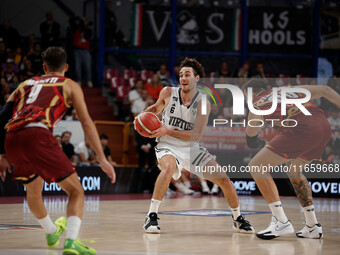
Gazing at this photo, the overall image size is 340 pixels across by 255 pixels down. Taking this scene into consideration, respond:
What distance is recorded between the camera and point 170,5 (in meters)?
21.3

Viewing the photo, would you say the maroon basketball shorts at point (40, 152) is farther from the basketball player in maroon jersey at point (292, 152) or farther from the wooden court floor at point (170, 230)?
the basketball player in maroon jersey at point (292, 152)

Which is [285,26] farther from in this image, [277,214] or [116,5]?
[277,214]

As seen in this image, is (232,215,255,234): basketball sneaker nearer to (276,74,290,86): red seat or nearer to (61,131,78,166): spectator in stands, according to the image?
(61,131,78,166): spectator in stands

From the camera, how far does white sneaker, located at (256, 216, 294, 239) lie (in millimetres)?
7535

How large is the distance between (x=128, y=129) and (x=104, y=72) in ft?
15.7

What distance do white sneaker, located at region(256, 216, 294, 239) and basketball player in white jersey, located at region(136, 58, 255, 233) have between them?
48cm

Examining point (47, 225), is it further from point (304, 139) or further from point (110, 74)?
point (110, 74)

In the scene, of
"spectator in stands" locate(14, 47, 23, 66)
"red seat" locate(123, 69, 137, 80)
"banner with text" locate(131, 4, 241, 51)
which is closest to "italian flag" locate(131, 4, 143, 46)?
"banner with text" locate(131, 4, 241, 51)

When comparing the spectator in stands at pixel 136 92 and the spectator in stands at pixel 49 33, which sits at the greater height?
the spectator in stands at pixel 49 33

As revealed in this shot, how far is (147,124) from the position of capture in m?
8.07

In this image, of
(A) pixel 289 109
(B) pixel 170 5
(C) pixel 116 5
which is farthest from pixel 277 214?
(C) pixel 116 5

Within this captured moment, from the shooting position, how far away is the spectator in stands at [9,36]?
20.1 meters

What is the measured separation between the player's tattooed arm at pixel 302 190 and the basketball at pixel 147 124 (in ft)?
5.79

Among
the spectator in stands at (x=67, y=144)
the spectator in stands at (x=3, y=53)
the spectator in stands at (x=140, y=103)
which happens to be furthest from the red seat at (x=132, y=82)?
the spectator in stands at (x=67, y=144)
